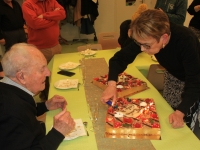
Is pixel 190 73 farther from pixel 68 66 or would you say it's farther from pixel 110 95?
pixel 68 66

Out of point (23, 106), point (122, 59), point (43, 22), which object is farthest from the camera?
point (43, 22)

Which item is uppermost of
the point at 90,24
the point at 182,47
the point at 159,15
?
the point at 159,15

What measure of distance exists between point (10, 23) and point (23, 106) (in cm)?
308

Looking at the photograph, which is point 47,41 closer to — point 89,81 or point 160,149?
point 89,81

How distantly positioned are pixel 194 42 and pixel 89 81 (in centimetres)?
108

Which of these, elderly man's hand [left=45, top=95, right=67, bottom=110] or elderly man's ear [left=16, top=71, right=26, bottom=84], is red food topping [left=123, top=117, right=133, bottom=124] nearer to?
elderly man's hand [left=45, top=95, right=67, bottom=110]

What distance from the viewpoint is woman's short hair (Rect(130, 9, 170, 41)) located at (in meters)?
1.35

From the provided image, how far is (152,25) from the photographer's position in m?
1.35

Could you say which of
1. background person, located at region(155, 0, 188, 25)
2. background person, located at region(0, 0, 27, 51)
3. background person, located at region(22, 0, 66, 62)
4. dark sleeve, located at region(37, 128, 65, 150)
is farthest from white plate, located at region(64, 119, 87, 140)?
background person, located at region(0, 0, 27, 51)

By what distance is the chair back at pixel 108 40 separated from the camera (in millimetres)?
3758

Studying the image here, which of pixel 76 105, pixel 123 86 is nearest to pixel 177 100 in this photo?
pixel 123 86

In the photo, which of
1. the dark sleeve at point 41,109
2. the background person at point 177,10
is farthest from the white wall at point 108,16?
the dark sleeve at point 41,109

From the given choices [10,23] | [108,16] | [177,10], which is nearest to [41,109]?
[177,10]

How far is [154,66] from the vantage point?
2.56 m
